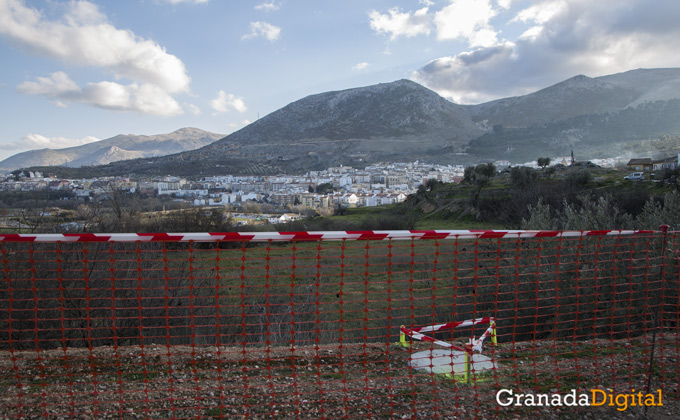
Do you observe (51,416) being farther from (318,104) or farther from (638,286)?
(318,104)

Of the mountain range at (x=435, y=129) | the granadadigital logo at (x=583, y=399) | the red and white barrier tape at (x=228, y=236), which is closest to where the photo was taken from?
the red and white barrier tape at (x=228, y=236)

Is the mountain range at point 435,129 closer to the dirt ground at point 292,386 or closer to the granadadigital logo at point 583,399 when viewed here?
the dirt ground at point 292,386

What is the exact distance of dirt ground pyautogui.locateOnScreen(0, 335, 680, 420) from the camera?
10.9 feet

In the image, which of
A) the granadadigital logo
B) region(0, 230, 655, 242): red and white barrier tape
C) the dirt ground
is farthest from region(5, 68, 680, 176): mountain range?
the granadadigital logo

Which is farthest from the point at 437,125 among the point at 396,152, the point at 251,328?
the point at 251,328

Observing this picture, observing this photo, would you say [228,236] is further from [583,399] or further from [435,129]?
[435,129]

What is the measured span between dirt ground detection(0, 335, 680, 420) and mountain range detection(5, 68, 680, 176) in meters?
107

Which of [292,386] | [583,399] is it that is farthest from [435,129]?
[292,386]

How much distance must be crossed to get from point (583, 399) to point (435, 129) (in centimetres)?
16965

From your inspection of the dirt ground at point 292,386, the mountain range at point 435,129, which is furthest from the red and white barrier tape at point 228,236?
the mountain range at point 435,129

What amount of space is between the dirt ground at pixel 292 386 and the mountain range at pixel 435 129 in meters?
107

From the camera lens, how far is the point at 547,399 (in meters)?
3.60

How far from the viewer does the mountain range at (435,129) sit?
123188 mm

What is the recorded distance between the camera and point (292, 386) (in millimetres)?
3789
